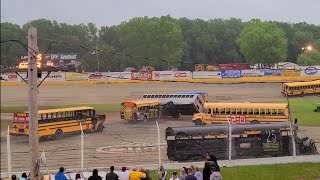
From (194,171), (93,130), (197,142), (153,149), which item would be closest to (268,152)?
(197,142)

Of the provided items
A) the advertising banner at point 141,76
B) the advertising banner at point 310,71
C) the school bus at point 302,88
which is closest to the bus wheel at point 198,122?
the school bus at point 302,88

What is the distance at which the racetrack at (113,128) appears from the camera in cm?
2250

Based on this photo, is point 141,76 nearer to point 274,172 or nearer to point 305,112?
point 305,112

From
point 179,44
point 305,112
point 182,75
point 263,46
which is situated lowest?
point 305,112

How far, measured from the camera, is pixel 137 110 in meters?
35.1

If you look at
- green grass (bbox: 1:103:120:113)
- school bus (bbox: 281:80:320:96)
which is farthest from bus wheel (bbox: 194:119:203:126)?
school bus (bbox: 281:80:320:96)

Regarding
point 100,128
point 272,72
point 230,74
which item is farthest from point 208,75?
point 100,128

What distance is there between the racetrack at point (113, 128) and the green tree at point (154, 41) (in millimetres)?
23853

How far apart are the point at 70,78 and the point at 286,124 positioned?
140ft

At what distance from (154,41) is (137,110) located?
161 feet

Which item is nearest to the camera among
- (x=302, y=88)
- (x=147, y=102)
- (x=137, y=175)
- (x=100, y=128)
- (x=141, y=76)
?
(x=137, y=175)

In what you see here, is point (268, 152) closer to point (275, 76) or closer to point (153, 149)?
point (153, 149)

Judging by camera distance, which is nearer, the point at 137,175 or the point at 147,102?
the point at 137,175

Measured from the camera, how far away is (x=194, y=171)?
1352 centimetres
